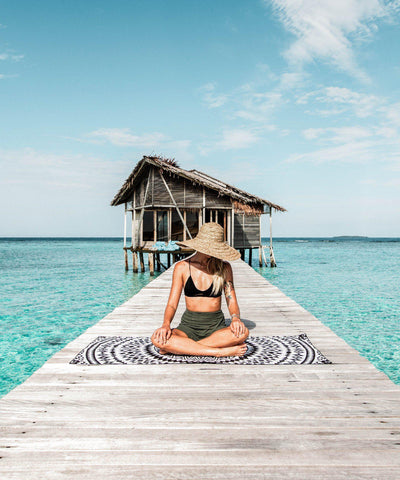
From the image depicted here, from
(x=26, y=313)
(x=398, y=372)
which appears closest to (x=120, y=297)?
(x=26, y=313)

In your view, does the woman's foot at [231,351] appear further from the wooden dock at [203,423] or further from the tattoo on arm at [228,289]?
the tattoo on arm at [228,289]

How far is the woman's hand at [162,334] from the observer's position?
3649 millimetres

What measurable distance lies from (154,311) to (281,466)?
4.86 meters

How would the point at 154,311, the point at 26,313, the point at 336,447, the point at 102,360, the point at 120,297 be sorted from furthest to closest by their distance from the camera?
1. the point at 120,297
2. the point at 26,313
3. the point at 154,311
4. the point at 102,360
5. the point at 336,447

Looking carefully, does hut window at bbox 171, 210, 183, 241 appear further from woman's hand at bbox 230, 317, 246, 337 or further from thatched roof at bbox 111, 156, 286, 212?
woman's hand at bbox 230, 317, 246, 337

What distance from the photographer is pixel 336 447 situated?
85.9 inches

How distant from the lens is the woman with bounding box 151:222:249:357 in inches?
146

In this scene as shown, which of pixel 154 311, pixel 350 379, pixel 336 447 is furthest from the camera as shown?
pixel 154 311

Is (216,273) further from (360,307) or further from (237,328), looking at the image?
(360,307)

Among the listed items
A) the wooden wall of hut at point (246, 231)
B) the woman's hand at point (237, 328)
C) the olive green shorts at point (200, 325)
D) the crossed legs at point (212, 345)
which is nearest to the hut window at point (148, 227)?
the wooden wall of hut at point (246, 231)

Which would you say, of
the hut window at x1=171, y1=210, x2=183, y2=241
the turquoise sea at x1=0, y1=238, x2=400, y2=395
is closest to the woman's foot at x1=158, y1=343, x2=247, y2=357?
the turquoise sea at x1=0, y1=238, x2=400, y2=395

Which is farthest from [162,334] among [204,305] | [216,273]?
[216,273]

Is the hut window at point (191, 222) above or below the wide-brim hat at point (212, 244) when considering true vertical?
above

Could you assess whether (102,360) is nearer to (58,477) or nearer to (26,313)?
(58,477)
